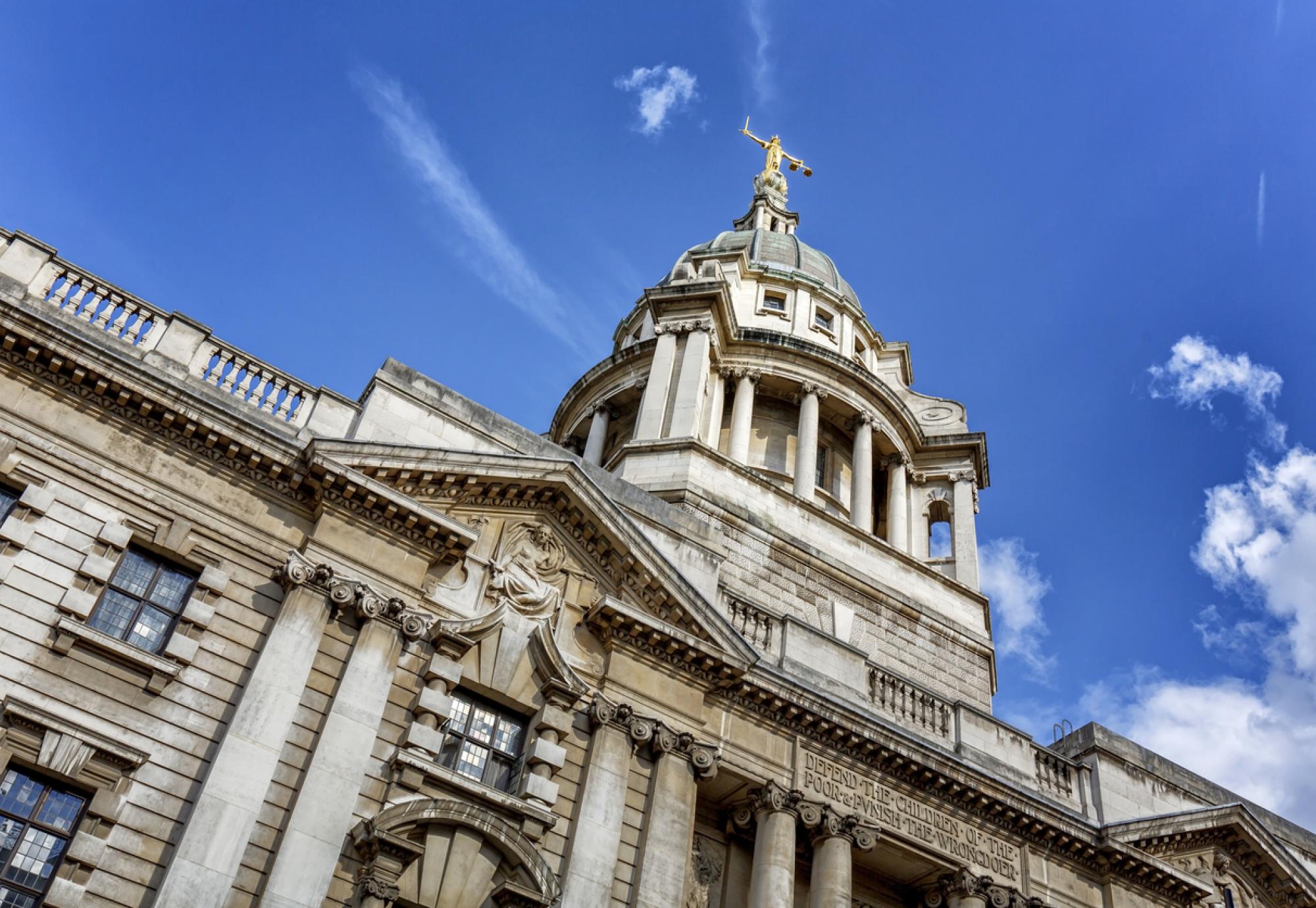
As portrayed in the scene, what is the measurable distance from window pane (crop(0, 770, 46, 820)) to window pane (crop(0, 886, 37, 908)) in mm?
870

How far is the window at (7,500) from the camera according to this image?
16.4 metres

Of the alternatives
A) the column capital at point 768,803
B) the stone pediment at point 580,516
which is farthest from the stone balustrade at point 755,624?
the column capital at point 768,803

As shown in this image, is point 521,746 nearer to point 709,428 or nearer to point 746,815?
point 746,815

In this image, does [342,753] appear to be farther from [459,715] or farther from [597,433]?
[597,433]

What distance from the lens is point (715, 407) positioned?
3497 centimetres

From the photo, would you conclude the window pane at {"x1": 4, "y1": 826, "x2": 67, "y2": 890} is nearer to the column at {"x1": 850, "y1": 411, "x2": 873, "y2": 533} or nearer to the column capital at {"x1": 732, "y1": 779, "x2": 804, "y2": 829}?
the column capital at {"x1": 732, "y1": 779, "x2": 804, "y2": 829}

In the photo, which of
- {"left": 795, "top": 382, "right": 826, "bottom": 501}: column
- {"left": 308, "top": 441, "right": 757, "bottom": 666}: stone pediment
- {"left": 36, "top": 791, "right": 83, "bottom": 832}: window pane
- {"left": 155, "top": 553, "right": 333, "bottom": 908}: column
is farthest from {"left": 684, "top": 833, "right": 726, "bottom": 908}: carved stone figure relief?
{"left": 795, "top": 382, "right": 826, "bottom": 501}: column

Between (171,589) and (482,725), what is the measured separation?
5008mm

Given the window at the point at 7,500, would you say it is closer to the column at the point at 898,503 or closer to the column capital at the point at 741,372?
the column capital at the point at 741,372

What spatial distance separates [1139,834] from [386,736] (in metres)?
15.1

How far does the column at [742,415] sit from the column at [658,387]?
2343 mm

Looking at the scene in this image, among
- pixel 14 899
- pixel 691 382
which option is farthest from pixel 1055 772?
pixel 14 899

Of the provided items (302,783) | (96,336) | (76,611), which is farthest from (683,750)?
(96,336)

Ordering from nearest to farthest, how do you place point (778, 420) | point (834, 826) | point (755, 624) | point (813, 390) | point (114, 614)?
point (114, 614) → point (834, 826) → point (755, 624) → point (813, 390) → point (778, 420)
